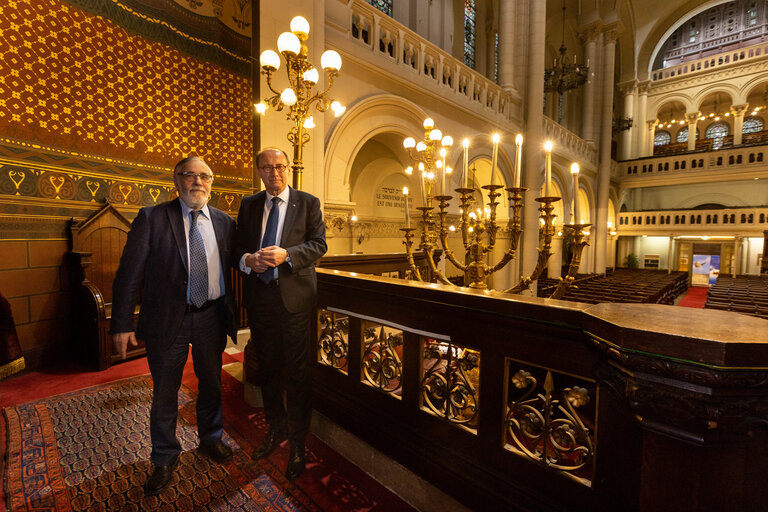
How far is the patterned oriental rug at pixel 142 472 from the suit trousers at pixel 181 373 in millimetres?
207

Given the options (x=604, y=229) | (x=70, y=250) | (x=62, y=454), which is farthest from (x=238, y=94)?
(x=604, y=229)

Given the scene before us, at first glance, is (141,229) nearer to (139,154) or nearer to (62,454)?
(62,454)

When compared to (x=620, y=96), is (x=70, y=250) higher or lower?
lower

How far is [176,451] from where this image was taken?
191cm

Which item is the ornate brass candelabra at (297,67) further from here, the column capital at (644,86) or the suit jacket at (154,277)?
the column capital at (644,86)

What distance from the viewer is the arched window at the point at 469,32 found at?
12812 mm

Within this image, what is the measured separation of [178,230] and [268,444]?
137cm

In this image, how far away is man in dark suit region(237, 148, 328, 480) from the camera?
1.93 meters

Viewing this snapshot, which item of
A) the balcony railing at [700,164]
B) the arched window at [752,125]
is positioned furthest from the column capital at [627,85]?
the arched window at [752,125]

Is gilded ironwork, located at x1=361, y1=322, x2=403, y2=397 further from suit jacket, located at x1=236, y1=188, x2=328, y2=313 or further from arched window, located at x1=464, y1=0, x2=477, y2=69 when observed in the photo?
arched window, located at x1=464, y1=0, x2=477, y2=69

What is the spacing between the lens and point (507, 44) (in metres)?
10.4

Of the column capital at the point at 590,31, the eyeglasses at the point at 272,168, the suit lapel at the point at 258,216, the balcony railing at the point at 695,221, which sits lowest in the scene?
the suit lapel at the point at 258,216

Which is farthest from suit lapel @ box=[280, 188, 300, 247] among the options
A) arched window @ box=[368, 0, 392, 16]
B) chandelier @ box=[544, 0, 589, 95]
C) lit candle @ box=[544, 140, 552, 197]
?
chandelier @ box=[544, 0, 589, 95]

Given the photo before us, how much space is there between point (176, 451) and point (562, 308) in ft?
6.87
